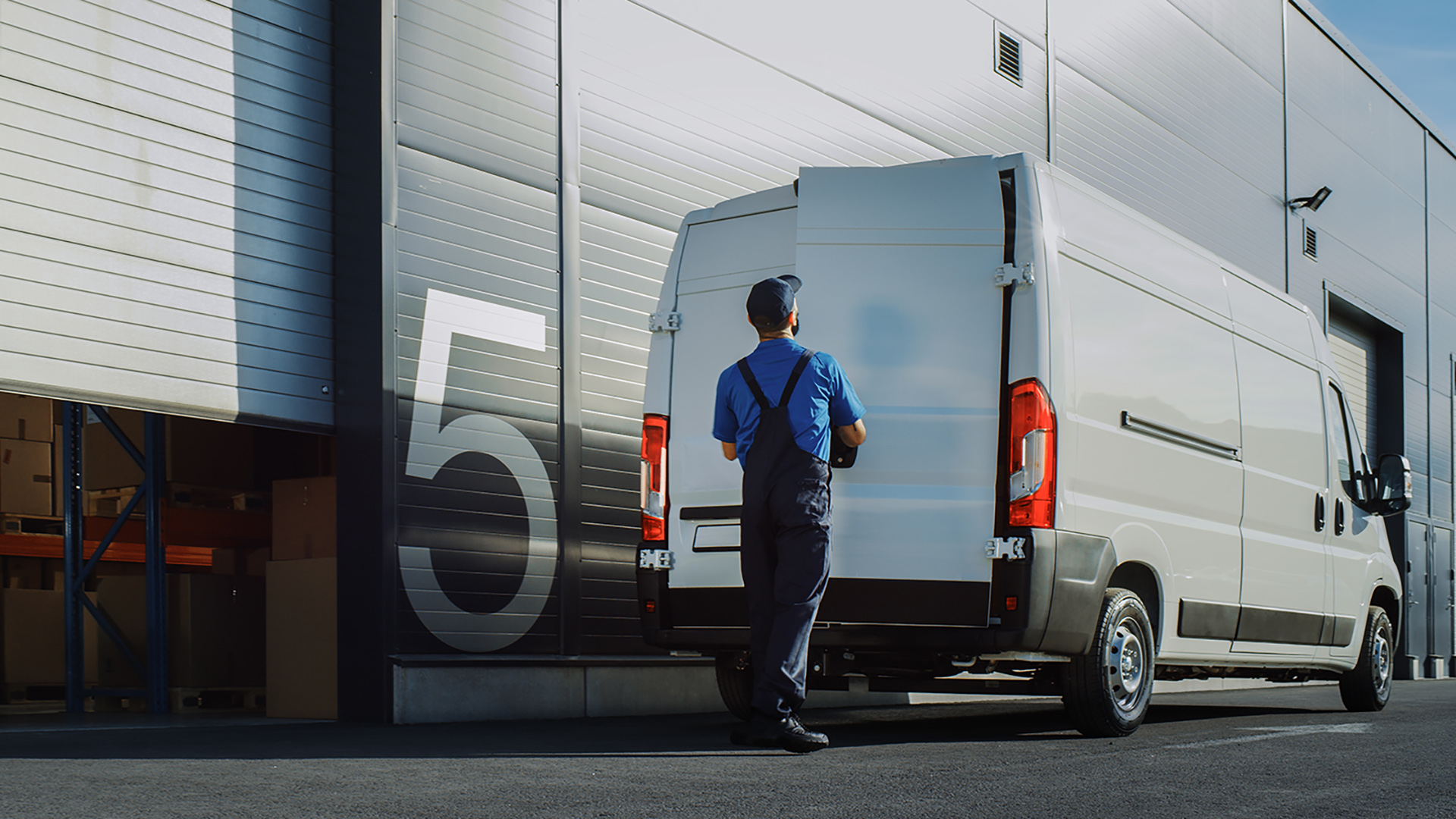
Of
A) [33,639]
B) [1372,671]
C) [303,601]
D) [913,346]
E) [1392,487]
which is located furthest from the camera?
[33,639]

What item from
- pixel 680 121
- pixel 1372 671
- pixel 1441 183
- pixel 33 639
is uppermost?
pixel 1441 183

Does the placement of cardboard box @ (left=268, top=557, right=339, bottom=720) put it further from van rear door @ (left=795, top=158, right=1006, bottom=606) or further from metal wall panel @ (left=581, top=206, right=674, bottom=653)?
van rear door @ (left=795, top=158, right=1006, bottom=606)

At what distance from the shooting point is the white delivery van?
216 inches

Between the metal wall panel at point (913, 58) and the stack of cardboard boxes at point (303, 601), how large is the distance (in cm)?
402

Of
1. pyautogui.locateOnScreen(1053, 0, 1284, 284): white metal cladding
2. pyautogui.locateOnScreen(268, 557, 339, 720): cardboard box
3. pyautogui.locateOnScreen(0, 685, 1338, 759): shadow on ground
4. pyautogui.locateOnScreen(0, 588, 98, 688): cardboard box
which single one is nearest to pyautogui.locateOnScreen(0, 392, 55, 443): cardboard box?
pyautogui.locateOnScreen(0, 588, 98, 688): cardboard box

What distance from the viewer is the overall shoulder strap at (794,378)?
16.9ft

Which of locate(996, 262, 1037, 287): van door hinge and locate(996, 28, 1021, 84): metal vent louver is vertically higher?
locate(996, 28, 1021, 84): metal vent louver

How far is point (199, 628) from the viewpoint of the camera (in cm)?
840

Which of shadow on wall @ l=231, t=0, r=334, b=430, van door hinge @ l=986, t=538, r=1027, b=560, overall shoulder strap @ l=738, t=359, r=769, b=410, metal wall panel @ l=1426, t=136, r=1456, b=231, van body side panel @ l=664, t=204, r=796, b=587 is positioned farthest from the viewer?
metal wall panel @ l=1426, t=136, r=1456, b=231

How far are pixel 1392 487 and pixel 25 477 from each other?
8.99 m

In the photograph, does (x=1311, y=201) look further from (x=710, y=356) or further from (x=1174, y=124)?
(x=710, y=356)

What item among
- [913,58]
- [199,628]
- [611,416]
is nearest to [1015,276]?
[611,416]

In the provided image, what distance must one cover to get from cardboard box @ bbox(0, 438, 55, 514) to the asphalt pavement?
297cm

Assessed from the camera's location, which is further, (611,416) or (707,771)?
(611,416)
